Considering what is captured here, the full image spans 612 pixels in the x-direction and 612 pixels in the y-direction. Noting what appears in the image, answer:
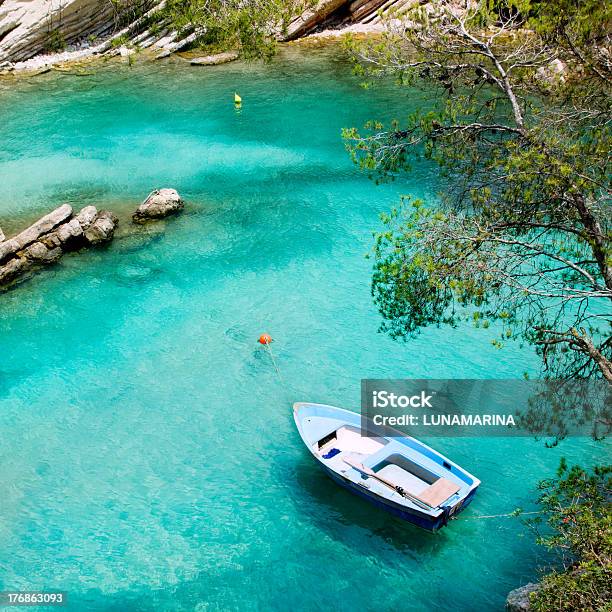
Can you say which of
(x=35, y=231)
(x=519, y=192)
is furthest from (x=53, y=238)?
(x=519, y=192)

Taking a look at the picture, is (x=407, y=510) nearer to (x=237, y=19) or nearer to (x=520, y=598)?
(x=520, y=598)

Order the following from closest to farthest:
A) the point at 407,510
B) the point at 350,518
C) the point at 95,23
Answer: the point at 407,510 → the point at 350,518 → the point at 95,23

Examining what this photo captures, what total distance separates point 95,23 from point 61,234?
2551cm

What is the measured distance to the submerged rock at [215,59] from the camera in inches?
1727

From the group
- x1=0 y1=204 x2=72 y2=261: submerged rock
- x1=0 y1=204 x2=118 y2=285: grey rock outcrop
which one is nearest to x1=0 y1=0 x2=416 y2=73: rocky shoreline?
x1=0 y1=204 x2=72 y2=261: submerged rock

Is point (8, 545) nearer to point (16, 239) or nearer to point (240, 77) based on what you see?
point (16, 239)

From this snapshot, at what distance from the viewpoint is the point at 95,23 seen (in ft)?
152

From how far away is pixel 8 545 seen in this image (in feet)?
53.5

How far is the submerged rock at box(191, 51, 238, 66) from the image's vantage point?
144ft

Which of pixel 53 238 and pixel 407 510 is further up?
pixel 53 238

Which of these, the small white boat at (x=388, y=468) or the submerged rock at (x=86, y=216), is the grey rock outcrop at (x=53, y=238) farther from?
the small white boat at (x=388, y=468)

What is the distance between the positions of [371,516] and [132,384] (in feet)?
26.7

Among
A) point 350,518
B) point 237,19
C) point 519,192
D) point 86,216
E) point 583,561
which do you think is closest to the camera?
point 583,561

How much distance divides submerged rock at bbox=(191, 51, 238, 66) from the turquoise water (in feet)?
37.1
